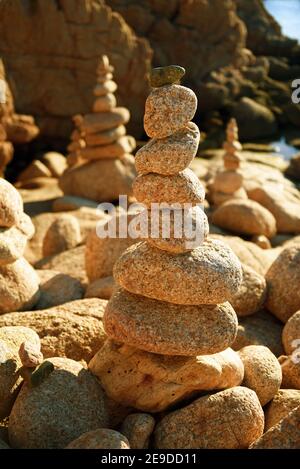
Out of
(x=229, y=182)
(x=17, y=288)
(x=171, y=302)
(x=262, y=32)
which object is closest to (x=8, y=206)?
(x=17, y=288)

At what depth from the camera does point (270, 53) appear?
3159 cm

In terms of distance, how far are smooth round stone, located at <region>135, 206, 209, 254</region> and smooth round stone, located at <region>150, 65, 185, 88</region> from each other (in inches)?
40.6

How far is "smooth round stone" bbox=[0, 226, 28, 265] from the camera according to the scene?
600 centimetres

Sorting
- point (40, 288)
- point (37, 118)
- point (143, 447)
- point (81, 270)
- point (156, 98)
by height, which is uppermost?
point (156, 98)

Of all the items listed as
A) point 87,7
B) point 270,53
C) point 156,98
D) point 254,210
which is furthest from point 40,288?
point 270,53

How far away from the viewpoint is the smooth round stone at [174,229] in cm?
470

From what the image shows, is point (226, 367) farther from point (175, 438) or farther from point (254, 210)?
point (254, 210)

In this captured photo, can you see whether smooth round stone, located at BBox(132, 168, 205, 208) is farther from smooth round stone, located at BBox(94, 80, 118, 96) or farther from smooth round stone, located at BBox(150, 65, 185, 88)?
smooth round stone, located at BBox(94, 80, 118, 96)

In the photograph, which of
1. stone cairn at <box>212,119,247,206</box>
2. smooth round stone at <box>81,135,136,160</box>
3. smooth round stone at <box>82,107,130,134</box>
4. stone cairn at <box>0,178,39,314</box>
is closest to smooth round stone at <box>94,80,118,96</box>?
smooth round stone at <box>82,107,130,134</box>

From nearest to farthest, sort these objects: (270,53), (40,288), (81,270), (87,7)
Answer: (40,288) < (81,270) < (87,7) < (270,53)

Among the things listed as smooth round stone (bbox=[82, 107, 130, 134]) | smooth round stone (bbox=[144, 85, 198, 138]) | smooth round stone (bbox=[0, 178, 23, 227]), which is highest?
smooth round stone (bbox=[144, 85, 198, 138])

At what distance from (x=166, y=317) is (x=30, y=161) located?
1357cm

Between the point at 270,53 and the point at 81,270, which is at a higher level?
the point at 81,270

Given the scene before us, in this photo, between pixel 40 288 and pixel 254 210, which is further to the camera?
pixel 254 210
